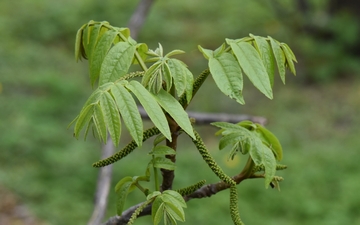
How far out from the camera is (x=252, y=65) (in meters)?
1.21

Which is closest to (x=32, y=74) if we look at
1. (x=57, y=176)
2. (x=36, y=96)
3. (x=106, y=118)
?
(x=36, y=96)

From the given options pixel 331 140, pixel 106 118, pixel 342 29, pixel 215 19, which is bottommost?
pixel 331 140

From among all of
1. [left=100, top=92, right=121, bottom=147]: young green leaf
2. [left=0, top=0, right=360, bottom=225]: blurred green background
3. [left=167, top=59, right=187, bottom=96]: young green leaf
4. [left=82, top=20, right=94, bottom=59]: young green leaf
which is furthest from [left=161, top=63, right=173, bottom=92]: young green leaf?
[left=0, top=0, right=360, bottom=225]: blurred green background

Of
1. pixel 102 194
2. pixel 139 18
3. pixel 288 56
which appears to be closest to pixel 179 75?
pixel 288 56

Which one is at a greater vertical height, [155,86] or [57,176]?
[155,86]

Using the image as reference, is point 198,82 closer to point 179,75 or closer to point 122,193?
point 179,75

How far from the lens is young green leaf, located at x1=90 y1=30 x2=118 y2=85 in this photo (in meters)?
1.33

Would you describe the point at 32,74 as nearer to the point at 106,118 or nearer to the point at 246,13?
the point at 246,13

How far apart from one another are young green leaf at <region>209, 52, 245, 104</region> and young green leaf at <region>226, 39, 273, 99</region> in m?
0.03

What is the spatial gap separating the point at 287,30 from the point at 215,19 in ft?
6.56

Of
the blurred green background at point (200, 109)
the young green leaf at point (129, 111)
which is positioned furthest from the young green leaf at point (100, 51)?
the blurred green background at point (200, 109)

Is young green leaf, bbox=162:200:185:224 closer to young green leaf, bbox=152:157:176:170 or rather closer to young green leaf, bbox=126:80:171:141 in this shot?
young green leaf, bbox=152:157:176:170

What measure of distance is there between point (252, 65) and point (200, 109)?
22.2ft

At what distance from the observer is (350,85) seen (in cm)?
880
